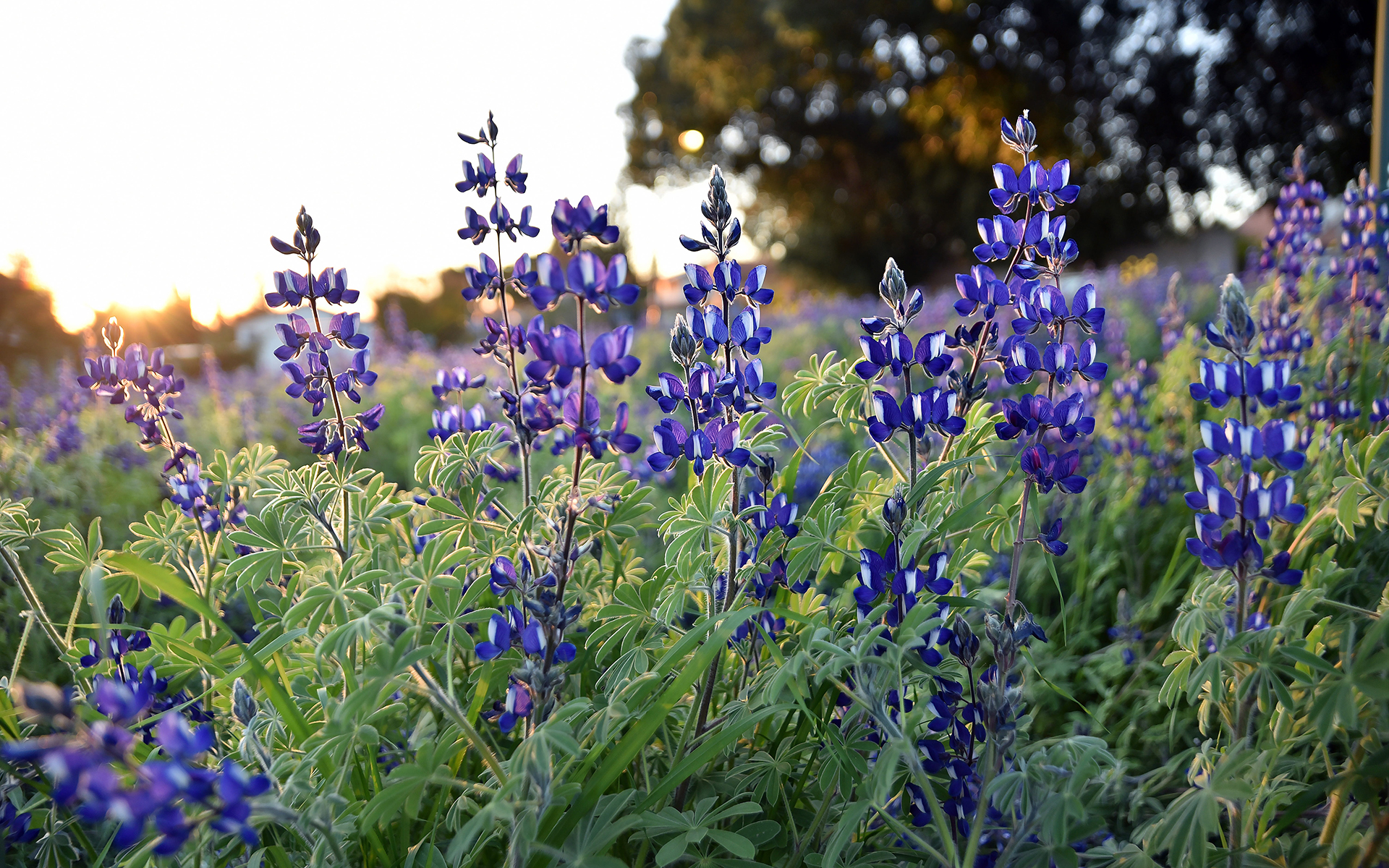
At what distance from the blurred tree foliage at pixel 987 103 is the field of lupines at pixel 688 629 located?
22318 millimetres

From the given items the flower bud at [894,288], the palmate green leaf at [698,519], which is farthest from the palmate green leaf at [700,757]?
the flower bud at [894,288]

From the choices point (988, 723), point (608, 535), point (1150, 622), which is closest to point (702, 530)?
point (608, 535)

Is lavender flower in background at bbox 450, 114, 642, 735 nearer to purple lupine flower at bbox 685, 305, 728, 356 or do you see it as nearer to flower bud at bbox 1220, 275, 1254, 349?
purple lupine flower at bbox 685, 305, 728, 356

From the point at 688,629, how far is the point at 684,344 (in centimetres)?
64

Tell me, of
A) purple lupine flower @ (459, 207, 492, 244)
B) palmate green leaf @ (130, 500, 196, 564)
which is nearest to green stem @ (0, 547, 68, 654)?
palmate green leaf @ (130, 500, 196, 564)

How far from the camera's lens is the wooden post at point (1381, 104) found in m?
3.94

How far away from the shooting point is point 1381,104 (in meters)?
3.99

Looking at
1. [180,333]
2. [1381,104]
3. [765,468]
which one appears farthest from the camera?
[180,333]

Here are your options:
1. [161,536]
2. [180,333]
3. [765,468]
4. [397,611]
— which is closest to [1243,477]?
[765,468]

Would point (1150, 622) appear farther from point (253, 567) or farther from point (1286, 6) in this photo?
point (1286, 6)

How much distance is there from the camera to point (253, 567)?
1.50 m

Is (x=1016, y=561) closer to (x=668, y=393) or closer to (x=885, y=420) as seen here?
(x=885, y=420)

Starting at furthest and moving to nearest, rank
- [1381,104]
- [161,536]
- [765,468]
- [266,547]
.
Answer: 1. [1381,104]
2. [161,536]
3. [266,547]
4. [765,468]

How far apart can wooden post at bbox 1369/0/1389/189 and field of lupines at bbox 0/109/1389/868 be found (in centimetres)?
307
